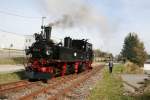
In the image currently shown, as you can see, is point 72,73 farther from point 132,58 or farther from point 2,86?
→ point 132,58

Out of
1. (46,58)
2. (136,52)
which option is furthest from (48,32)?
(136,52)

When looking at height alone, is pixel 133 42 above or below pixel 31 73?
above

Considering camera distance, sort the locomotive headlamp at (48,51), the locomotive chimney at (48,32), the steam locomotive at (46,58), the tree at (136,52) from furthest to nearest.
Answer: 1. the tree at (136,52)
2. the locomotive headlamp at (48,51)
3. the locomotive chimney at (48,32)
4. the steam locomotive at (46,58)

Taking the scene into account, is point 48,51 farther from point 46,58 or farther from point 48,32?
point 48,32

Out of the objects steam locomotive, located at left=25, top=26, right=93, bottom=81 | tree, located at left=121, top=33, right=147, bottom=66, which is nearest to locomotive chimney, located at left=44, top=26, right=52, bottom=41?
steam locomotive, located at left=25, top=26, right=93, bottom=81

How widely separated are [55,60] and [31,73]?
2797 mm

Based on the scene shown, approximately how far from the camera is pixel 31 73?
67.1 ft

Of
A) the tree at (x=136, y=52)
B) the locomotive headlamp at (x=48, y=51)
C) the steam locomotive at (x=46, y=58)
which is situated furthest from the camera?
the tree at (x=136, y=52)

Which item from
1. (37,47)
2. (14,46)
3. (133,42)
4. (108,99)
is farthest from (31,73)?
Answer: (133,42)

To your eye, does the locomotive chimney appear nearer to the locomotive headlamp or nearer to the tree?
the locomotive headlamp

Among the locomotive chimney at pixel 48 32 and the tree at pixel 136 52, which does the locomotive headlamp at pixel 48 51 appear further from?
the tree at pixel 136 52

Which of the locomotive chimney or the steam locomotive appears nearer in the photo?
the steam locomotive

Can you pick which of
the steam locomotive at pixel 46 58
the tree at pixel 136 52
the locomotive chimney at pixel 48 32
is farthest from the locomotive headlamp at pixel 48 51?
the tree at pixel 136 52

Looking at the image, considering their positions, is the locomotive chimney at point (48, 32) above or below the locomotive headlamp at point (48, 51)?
above
